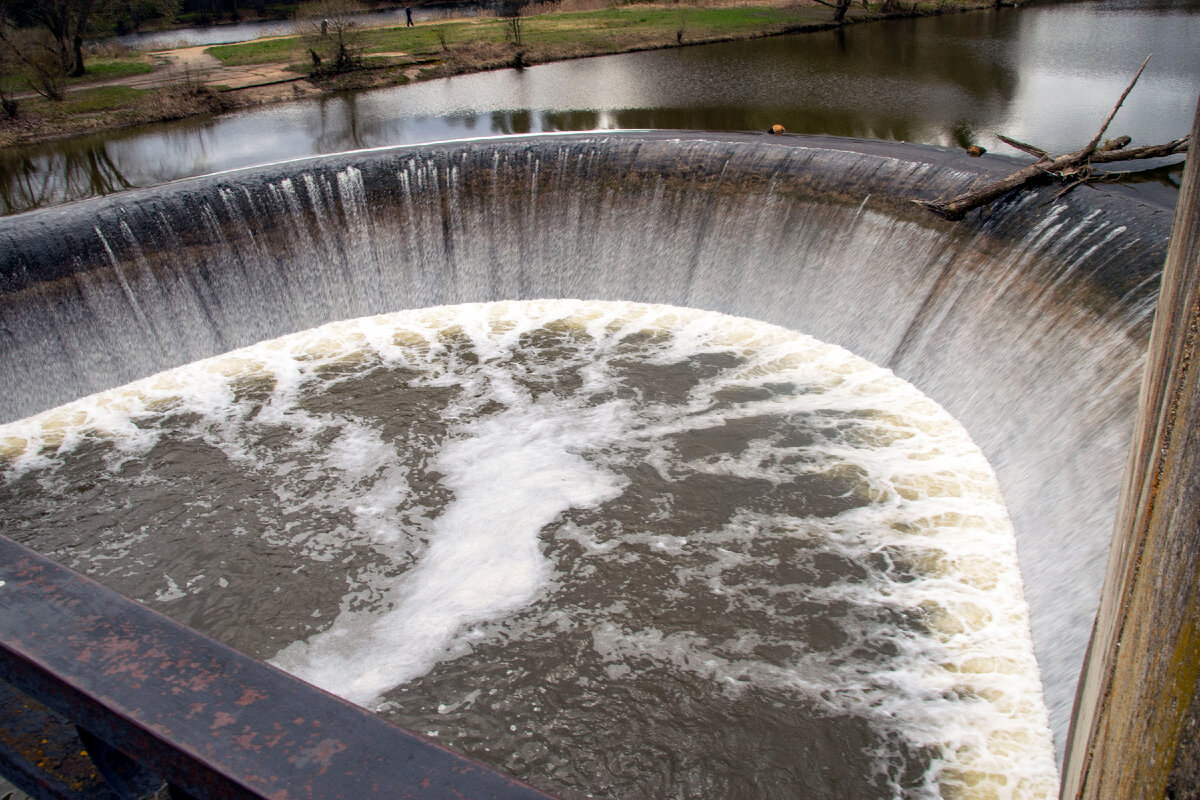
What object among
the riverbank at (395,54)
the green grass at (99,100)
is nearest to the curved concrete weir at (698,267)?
the riverbank at (395,54)

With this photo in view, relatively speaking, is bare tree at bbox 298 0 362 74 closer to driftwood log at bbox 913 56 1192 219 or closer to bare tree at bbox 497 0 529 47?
bare tree at bbox 497 0 529 47

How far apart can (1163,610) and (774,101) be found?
19.2 m

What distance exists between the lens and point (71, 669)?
111 centimetres

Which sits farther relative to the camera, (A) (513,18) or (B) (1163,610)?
(A) (513,18)

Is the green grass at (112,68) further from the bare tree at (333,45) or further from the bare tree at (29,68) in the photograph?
the bare tree at (333,45)

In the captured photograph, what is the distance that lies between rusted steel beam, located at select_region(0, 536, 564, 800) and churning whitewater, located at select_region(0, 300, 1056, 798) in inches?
189

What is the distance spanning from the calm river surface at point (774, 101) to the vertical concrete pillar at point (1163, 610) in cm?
1338

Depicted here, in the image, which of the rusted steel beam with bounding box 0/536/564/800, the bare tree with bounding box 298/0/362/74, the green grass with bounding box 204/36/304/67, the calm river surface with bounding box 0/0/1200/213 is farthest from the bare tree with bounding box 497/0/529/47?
the rusted steel beam with bounding box 0/536/564/800

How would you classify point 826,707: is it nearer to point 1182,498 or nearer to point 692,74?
point 1182,498

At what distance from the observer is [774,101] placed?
19.1 m

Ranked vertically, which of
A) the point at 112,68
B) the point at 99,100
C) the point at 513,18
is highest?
the point at 513,18

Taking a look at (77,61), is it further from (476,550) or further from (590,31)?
(476,550)

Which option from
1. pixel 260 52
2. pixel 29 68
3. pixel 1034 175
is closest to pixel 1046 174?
pixel 1034 175

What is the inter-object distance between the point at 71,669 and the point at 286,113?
79.2ft
